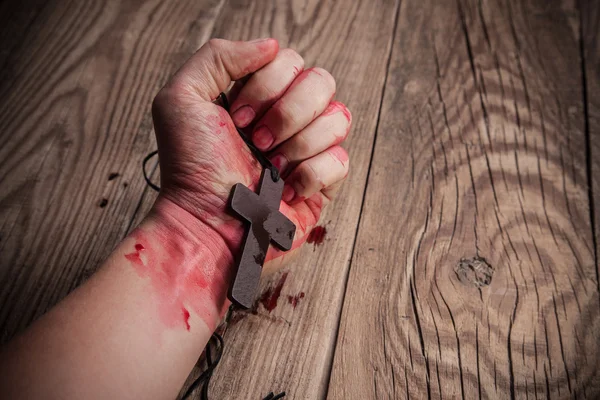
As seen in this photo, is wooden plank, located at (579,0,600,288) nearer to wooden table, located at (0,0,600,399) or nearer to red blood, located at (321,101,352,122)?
Answer: wooden table, located at (0,0,600,399)

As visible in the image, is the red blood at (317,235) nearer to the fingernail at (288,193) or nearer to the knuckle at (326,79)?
the fingernail at (288,193)

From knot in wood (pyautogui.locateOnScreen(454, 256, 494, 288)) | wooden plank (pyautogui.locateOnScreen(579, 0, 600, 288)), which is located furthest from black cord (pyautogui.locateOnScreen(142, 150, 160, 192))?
wooden plank (pyautogui.locateOnScreen(579, 0, 600, 288))

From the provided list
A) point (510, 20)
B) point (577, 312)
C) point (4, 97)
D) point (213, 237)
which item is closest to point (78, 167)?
point (4, 97)

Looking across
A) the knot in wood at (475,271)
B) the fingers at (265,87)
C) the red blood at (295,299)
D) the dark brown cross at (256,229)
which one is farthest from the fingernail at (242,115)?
the knot in wood at (475,271)

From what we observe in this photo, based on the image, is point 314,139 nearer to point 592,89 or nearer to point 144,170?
point 144,170

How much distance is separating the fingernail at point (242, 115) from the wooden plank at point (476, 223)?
32 cm

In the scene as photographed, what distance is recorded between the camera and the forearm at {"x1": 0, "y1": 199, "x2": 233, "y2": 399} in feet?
2.03

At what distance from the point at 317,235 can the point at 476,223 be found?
1.12 feet

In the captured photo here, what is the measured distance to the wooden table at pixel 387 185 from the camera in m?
0.83

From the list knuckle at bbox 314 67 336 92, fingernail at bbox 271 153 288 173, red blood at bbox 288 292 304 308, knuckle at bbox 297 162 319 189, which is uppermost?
knuckle at bbox 314 67 336 92

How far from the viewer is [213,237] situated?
2.68ft

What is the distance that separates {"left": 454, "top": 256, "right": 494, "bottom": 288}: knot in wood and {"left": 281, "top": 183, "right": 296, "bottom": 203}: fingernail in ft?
1.17

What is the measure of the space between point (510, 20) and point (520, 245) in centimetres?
73

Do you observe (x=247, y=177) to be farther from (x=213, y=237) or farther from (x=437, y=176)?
(x=437, y=176)
